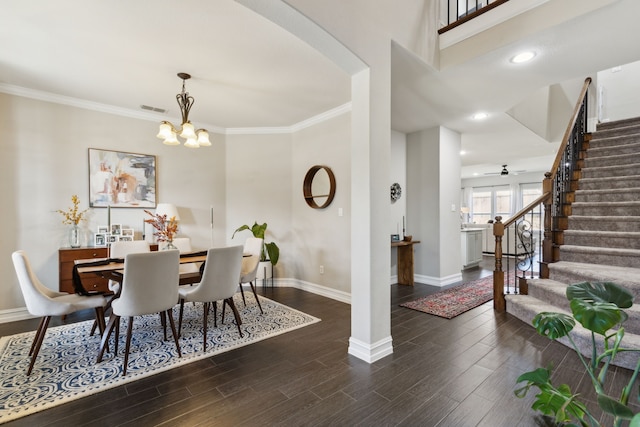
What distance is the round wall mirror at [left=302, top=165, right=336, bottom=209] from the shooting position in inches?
177

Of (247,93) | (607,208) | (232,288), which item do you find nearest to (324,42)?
(247,93)

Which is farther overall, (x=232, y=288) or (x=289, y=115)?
(x=289, y=115)

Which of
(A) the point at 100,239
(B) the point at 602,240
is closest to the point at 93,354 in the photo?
(A) the point at 100,239

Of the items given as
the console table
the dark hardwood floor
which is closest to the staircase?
the dark hardwood floor

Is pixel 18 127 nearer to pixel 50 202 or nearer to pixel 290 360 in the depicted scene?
pixel 50 202

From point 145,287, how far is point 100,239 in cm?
226

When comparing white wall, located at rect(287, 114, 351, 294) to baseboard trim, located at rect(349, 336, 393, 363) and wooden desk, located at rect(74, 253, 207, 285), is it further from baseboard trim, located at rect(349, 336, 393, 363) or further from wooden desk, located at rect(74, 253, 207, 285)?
wooden desk, located at rect(74, 253, 207, 285)

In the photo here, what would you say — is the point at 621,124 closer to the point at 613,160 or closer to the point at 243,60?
the point at 613,160

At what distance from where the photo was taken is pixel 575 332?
255 centimetres

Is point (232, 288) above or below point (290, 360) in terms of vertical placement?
above

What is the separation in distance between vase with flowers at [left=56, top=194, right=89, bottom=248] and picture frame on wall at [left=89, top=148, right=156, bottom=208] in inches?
7.0

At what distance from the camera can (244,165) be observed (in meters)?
5.14

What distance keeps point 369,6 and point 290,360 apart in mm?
2961

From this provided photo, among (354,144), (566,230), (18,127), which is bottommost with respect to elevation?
(566,230)
